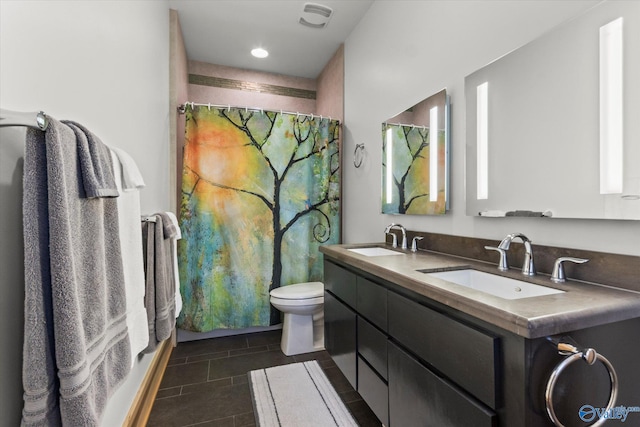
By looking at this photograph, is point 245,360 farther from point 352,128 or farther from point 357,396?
point 352,128

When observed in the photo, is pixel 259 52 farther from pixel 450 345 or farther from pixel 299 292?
pixel 450 345

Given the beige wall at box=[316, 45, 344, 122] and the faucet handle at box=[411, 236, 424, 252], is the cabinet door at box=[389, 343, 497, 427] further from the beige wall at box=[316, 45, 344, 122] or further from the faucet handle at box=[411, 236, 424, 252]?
the beige wall at box=[316, 45, 344, 122]

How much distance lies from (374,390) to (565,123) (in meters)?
1.35

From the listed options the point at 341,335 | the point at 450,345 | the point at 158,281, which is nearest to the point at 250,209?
the point at 158,281

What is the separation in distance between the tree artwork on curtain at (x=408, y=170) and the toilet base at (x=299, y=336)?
42.6 inches

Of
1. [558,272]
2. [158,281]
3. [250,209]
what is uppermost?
[250,209]

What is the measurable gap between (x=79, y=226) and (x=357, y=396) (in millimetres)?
1751

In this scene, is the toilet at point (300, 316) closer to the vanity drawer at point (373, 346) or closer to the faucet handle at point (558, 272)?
the vanity drawer at point (373, 346)

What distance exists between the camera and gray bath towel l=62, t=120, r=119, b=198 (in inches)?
28.0

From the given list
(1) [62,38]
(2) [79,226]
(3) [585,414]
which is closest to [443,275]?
(3) [585,414]

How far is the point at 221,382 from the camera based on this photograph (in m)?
1.99

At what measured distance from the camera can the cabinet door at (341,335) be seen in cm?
164

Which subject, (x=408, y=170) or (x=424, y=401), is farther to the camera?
(x=408, y=170)

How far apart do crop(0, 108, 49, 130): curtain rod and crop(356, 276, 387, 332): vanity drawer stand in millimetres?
1199
